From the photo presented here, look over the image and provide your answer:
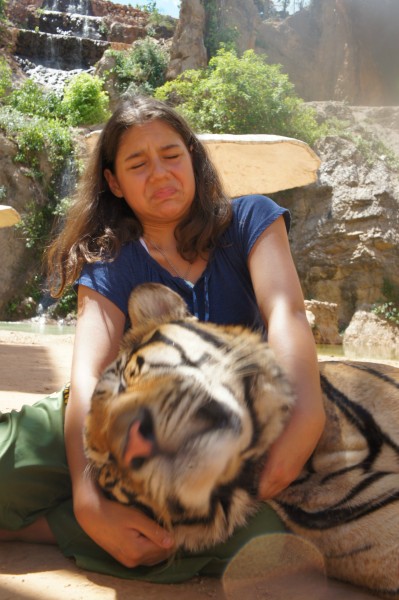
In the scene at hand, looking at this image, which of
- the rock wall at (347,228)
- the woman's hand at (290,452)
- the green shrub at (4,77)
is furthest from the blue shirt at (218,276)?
the green shrub at (4,77)

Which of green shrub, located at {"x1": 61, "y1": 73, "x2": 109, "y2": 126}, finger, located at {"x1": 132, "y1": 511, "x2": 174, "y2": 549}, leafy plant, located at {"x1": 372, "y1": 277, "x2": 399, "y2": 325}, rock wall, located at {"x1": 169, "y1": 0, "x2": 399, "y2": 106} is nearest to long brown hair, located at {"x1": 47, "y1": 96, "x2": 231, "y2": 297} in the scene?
finger, located at {"x1": 132, "y1": 511, "x2": 174, "y2": 549}

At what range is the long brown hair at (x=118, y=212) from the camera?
2289 mm

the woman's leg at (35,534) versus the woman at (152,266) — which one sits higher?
the woman at (152,266)

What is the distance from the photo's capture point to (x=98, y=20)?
23469 mm

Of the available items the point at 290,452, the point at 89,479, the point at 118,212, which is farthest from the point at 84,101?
the point at 290,452

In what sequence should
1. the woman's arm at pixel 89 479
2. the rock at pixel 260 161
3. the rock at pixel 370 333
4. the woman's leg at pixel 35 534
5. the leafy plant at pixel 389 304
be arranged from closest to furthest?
the woman's arm at pixel 89 479 < the woman's leg at pixel 35 534 < the rock at pixel 260 161 < the rock at pixel 370 333 < the leafy plant at pixel 389 304

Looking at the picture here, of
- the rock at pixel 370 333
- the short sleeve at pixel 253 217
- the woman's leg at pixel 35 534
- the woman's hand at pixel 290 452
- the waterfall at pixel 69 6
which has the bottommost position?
the rock at pixel 370 333

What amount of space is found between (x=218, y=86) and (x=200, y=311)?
54.1 feet

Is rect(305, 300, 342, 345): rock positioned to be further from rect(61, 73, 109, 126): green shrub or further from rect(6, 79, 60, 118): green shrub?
rect(6, 79, 60, 118): green shrub

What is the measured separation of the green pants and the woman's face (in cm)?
78

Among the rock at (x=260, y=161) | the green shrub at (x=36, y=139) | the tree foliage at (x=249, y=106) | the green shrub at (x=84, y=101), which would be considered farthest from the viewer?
the green shrub at (x=84, y=101)

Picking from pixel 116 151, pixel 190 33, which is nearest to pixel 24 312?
pixel 190 33

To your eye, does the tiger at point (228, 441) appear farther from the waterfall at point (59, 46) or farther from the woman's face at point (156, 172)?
the waterfall at point (59, 46)

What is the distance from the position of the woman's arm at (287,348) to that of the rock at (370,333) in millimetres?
11650
